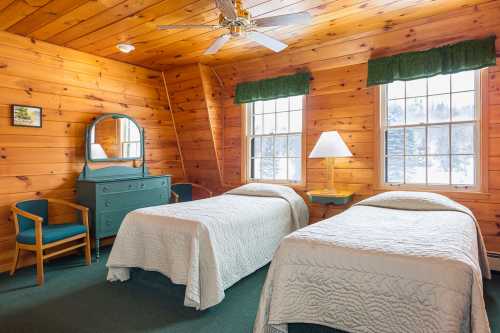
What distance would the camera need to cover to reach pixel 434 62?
10.5 feet

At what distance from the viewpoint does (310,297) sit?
6.05 feet

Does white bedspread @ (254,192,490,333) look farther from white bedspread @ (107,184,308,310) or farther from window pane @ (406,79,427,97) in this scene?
window pane @ (406,79,427,97)

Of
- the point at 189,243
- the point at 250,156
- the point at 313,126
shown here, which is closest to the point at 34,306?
the point at 189,243

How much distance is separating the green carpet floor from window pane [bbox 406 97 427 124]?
1682mm

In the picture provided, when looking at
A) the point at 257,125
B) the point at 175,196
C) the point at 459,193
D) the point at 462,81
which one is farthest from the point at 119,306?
the point at 462,81

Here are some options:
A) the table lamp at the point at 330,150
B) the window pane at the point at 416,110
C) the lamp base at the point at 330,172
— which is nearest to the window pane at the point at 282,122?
the table lamp at the point at 330,150

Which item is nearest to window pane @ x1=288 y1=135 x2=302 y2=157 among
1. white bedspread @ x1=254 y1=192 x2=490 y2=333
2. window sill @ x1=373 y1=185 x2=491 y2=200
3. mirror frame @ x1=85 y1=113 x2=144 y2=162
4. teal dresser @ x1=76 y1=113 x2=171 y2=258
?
window sill @ x1=373 y1=185 x2=491 y2=200

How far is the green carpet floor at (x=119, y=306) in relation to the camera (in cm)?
221

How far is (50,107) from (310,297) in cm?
349

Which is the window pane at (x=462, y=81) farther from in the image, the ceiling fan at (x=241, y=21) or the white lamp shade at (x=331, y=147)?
the ceiling fan at (x=241, y=21)

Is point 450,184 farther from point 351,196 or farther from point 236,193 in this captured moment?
point 236,193

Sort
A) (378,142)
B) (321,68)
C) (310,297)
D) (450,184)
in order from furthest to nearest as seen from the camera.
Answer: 1. (321,68)
2. (378,142)
3. (450,184)
4. (310,297)

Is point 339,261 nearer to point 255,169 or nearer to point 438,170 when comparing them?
point 438,170

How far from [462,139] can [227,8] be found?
2673mm
